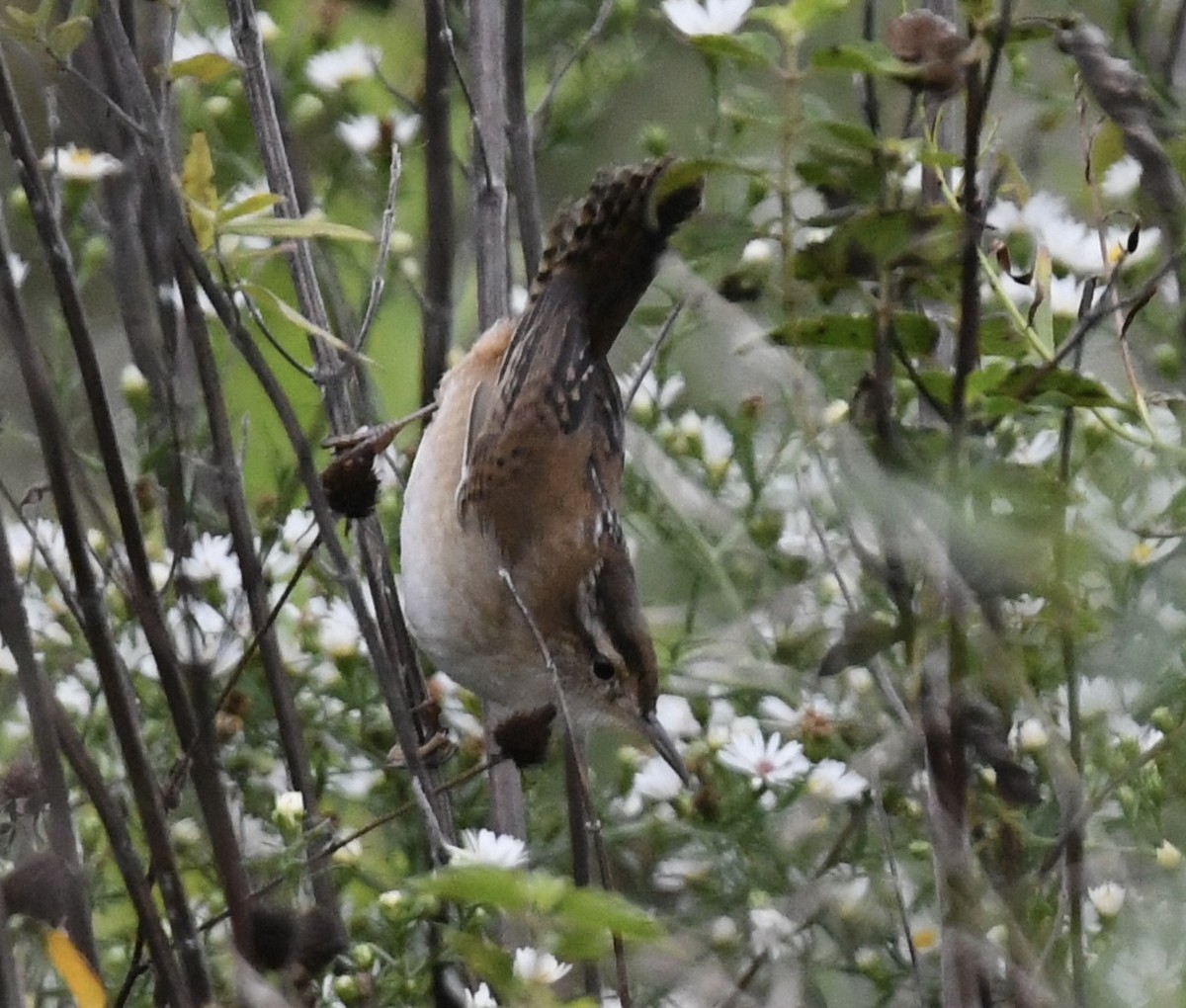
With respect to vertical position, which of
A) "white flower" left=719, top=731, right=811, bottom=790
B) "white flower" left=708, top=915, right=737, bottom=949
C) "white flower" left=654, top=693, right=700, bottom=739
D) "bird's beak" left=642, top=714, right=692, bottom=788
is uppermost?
"white flower" left=719, top=731, right=811, bottom=790

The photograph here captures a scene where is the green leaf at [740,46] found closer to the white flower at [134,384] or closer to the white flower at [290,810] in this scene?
the white flower at [290,810]

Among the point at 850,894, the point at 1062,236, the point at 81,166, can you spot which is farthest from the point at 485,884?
the point at 81,166

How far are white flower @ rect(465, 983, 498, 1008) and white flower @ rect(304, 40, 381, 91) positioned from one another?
5.48ft

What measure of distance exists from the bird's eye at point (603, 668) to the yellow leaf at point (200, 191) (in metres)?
1.27

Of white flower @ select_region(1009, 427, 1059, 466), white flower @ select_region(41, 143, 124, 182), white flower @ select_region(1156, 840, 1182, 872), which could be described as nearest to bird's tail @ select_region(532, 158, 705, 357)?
white flower @ select_region(1009, 427, 1059, 466)

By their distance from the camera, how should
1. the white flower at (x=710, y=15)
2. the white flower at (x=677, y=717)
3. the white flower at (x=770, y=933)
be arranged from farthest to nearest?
1. the white flower at (x=677, y=717)
2. the white flower at (x=710, y=15)
3. the white flower at (x=770, y=933)

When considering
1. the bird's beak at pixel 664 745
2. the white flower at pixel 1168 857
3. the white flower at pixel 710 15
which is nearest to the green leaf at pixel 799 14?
the white flower at pixel 710 15

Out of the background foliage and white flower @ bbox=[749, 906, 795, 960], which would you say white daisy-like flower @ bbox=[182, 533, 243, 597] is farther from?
white flower @ bbox=[749, 906, 795, 960]

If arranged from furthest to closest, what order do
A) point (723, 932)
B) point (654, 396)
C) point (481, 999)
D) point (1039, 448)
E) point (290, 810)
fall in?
point (654, 396) → point (723, 932) → point (1039, 448) → point (290, 810) → point (481, 999)

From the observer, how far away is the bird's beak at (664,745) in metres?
2.49

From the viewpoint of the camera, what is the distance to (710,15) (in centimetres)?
230

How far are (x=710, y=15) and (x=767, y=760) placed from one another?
95 centimetres

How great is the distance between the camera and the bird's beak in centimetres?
249

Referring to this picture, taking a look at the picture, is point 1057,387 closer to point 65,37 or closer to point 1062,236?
point 65,37
